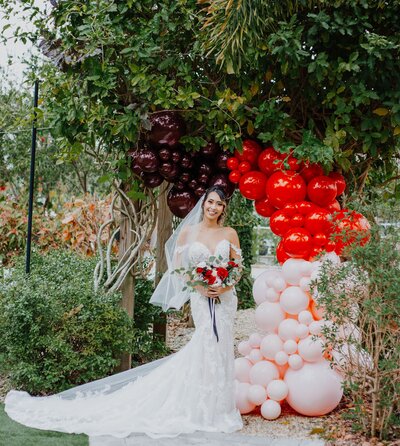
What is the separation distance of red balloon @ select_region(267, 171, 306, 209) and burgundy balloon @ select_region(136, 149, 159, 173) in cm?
100

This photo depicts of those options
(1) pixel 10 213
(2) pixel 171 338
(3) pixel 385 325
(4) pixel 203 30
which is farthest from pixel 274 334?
(1) pixel 10 213

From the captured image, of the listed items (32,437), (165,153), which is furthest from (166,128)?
(32,437)

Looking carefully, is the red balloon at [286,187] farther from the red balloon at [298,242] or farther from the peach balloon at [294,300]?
the peach balloon at [294,300]

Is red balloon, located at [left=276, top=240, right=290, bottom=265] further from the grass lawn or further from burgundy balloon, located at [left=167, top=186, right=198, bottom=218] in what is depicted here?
the grass lawn

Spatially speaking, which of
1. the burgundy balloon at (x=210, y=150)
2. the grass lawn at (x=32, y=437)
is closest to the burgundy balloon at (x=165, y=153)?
the burgundy balloon at (x=210, y=150)

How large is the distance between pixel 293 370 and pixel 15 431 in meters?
2.11

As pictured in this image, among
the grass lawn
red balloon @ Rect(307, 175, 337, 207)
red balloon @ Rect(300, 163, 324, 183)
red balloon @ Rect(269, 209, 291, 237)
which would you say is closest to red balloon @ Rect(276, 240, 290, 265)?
red balloon @ Rect(269, 209, 291, 237)

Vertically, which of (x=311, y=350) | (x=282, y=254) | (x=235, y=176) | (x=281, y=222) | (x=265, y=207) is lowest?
(x=311, y=350)

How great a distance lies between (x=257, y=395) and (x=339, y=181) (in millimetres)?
1859

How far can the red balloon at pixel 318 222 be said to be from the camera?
16.0ft

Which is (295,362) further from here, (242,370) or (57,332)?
(57,332)

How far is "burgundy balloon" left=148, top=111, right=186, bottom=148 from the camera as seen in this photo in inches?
203

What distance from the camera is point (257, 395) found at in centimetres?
475

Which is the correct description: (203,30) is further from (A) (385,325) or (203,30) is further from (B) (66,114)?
(A) (385,325)
